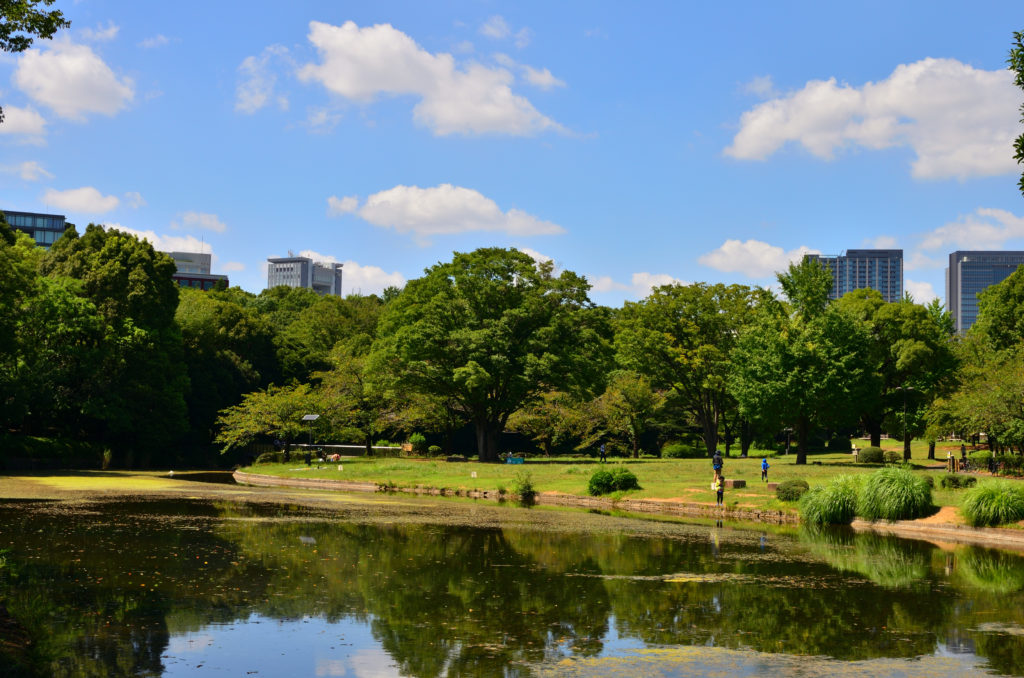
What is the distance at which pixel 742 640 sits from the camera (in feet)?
48.0

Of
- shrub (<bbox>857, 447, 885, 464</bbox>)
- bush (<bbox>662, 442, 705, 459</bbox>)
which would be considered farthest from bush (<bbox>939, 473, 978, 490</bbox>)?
bush (<bbox>662, 442, 705, 459</bbox>)

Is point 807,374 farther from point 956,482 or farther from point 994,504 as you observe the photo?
point 994,504

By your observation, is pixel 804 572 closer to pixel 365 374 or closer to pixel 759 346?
pixel 759 346

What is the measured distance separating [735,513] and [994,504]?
31.0ft

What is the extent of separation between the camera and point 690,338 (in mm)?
65938

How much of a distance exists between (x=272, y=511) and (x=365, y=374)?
27.6m

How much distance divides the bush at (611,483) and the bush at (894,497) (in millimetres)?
10045

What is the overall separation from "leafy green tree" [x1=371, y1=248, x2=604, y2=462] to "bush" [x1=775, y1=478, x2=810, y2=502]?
2237 cm

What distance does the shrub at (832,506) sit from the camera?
33.1 metres

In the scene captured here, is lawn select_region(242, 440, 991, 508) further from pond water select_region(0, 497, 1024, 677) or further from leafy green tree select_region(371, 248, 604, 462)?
pond water select_region(0, 497, 1024, 677)

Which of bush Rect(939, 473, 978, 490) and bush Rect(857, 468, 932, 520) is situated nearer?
bush Rect(857, 468, 932, 520)

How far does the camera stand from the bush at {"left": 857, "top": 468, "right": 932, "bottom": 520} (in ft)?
105

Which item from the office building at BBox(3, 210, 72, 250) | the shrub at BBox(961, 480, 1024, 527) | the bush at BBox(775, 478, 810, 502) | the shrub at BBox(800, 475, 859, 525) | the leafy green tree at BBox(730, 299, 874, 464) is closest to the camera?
the shrub at BBox(961, 480, 1024, 527)

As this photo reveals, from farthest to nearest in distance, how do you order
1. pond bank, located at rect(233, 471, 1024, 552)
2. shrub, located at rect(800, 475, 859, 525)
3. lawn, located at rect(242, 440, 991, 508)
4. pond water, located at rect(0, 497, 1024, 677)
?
lawn, located at rect(242, 440, 991, 508) < shrub, located at rect(800, 475, 859, 525) < pond bank, located at rect(233, 471, 1024, 552) < pond water, located at rect(0, 497, 1024, 677)
